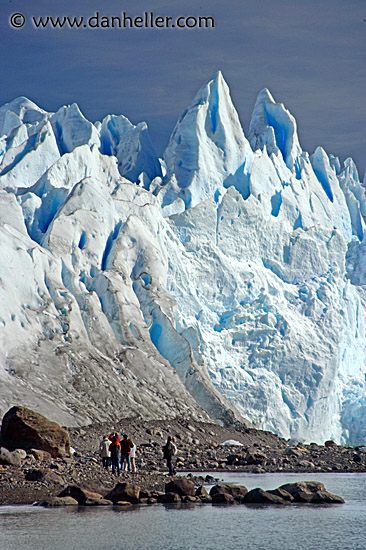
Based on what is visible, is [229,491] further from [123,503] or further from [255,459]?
[255,459]

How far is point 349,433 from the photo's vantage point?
62.3 metres

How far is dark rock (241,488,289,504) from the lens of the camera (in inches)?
719

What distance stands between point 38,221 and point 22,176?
34.4 feet

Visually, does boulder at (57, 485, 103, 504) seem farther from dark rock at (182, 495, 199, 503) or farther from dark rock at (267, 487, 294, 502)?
dark rock at (267, 487, 294, 502)

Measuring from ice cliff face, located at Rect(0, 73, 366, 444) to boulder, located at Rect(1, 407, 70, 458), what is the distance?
9.54 meters

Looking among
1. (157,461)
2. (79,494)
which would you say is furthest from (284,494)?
(157,461)

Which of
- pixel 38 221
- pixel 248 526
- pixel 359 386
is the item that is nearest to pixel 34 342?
pixel 38 221

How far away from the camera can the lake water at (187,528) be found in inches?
524

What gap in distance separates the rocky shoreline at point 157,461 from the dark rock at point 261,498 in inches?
53.3

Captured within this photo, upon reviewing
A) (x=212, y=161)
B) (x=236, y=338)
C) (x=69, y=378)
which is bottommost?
(x=69, y=378)

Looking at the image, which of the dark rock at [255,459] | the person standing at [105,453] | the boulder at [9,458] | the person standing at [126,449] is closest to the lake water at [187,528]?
the person standing at [126,449]

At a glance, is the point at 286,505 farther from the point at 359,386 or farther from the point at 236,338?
the point at 359,386

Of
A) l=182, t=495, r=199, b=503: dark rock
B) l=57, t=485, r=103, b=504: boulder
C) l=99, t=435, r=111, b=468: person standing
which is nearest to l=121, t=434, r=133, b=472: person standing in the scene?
l=99, t=435, r=111, b=468: person standing

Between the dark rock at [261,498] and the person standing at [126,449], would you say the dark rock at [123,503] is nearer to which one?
the dark rock at [261,498]
